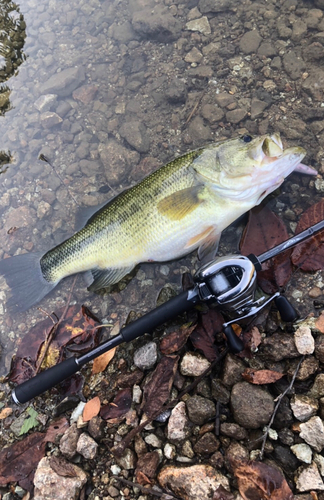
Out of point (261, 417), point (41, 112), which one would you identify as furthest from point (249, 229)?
point (41, 112)

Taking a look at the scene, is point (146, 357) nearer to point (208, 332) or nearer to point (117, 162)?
point (208, 332)

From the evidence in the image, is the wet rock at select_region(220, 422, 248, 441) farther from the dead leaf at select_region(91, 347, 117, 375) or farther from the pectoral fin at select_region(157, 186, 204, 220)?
the pectoral fin at select_region(157, 186, 204, 220)

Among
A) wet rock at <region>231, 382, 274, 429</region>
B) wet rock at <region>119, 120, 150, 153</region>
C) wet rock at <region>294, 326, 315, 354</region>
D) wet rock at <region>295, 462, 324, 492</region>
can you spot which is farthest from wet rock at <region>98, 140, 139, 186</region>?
wet rock at <region>295, 462, 324, 492</region>

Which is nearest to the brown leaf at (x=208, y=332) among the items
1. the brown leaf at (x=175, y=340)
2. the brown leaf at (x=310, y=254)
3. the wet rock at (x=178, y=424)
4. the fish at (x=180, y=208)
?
the brown leaf at (x=175, y=340)

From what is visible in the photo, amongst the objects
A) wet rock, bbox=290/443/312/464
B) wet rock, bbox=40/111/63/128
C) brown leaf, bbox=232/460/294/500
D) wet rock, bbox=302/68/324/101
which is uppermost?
wet rock, bbox=40/111/63/128

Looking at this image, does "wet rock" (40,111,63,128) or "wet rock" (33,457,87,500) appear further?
"wet rock" (40,111,63,128)

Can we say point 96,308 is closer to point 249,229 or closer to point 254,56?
point 249,229

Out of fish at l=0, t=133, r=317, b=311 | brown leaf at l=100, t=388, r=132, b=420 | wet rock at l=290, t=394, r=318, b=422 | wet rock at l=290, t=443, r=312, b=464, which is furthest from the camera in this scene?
fish at l=0, t=133, r=317, b=311

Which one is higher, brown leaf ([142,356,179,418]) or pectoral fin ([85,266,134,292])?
pectoral fin ([85,266,134,292])
